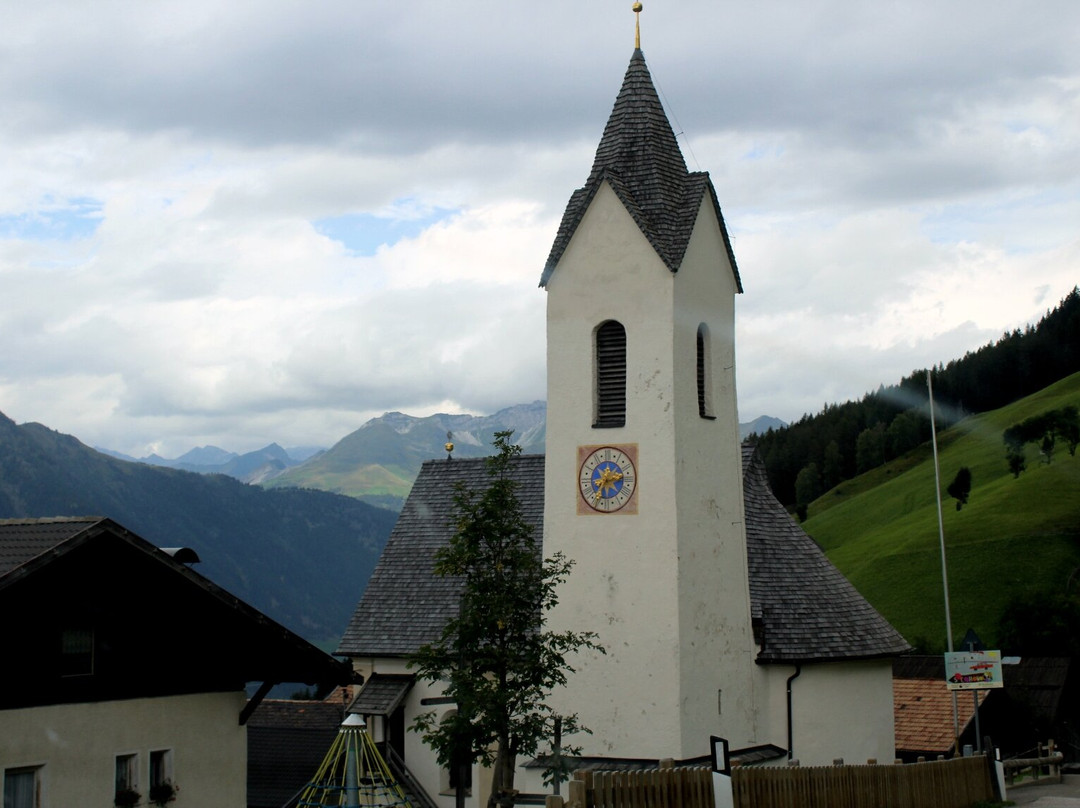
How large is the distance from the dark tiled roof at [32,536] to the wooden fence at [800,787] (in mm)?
6817

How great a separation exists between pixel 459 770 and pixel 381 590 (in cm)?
670

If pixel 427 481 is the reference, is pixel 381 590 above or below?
below

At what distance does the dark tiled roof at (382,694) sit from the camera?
34188mm

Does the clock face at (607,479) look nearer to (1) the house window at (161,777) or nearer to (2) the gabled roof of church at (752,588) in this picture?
(2) the gabled roof of church at (752,588)

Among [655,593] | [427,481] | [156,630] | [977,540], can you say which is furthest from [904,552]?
[156,630]

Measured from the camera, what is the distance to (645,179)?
1254 inches

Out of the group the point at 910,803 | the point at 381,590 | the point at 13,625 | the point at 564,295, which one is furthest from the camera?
the point at 381,590

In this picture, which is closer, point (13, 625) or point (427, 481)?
point (13, 625)

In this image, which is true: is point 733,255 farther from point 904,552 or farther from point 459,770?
point 904,552

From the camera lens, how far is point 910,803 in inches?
944

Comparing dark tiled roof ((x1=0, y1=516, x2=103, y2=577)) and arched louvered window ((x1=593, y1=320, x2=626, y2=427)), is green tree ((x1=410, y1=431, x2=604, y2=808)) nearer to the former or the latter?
arched louvered window ((x1=593, y1=320, x2=626, y2=427))

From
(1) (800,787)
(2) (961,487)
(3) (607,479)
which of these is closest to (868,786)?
(1) (800,787)

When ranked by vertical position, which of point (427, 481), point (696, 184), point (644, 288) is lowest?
point (427, 481)

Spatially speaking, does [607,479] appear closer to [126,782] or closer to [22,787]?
[126,782]
